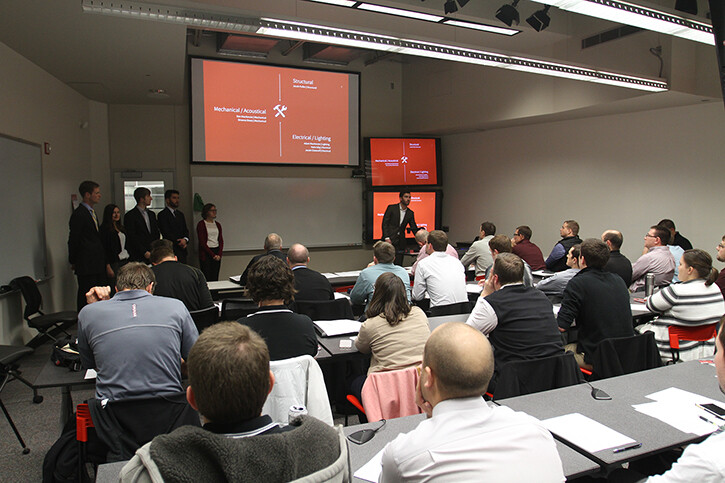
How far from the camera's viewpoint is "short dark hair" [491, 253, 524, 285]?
299 cm

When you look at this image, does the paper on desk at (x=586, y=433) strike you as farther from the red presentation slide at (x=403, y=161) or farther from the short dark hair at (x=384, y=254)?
the red presentation slide at (x=403, y=161)

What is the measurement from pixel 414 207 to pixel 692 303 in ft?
21.7

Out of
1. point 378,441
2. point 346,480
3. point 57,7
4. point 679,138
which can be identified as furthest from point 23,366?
point 679,138

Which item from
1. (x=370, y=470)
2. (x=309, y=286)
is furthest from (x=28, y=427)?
(x=370, y=470)

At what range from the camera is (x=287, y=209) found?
30.3 feet

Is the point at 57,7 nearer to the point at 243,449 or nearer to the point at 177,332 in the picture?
the point at 177,332

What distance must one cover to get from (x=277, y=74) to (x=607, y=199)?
215 inches

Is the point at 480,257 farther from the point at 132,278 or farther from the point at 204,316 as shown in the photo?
the point at 132,278

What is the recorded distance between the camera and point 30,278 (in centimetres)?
520

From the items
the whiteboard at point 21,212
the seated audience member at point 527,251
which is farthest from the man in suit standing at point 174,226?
the seated audience member at point 527,251

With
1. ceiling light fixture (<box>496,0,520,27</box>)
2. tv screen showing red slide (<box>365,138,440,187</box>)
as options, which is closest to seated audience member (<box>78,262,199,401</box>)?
ceiling light fixture (<box>496,0,520,27</box>)

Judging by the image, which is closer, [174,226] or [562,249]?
[562,249]

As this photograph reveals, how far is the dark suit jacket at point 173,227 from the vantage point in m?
7.54

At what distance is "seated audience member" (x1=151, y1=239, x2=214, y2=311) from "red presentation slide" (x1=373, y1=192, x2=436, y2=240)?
5858 mm
